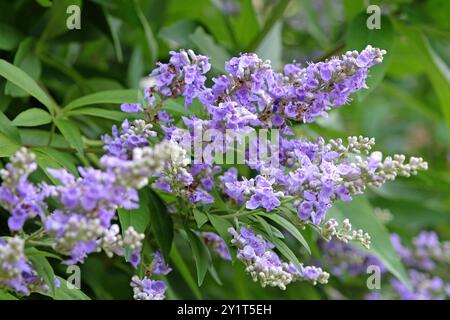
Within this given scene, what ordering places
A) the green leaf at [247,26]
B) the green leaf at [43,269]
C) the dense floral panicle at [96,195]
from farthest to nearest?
the green leaf at [247,26] → the green leaf at [43,269] → the dense floral panicle at [96,195]

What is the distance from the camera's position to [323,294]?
5.91 feet

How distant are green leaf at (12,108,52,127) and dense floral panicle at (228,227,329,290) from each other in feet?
1.32

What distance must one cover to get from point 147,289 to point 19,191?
1.02 feet

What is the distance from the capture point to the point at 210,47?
1.88m

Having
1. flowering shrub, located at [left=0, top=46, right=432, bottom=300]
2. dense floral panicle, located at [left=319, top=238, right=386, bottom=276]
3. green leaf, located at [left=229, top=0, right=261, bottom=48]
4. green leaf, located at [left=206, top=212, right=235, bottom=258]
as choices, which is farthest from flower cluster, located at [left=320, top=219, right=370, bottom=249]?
green leaf, located at [left=229, top=0, right=261, bottom=48]

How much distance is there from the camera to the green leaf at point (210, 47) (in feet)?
5.97

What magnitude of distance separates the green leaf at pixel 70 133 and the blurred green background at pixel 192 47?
3.1 inches

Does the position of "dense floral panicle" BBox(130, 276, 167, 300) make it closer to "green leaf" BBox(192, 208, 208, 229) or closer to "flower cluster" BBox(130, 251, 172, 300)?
"flower cluster" BBox(130, 251, 172, 300)

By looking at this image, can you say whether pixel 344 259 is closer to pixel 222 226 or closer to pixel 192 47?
pixel 192 47

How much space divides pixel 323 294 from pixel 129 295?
0.48m

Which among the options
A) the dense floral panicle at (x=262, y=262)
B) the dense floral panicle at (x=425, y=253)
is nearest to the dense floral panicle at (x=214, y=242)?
the dense floral panicle at (x=262, y=262)

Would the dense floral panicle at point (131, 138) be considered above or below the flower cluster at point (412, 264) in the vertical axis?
above

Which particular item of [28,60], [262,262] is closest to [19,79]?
[28,60]

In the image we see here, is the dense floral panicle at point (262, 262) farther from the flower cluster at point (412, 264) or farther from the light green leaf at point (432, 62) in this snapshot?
the light green leaf at point (432, 62)
